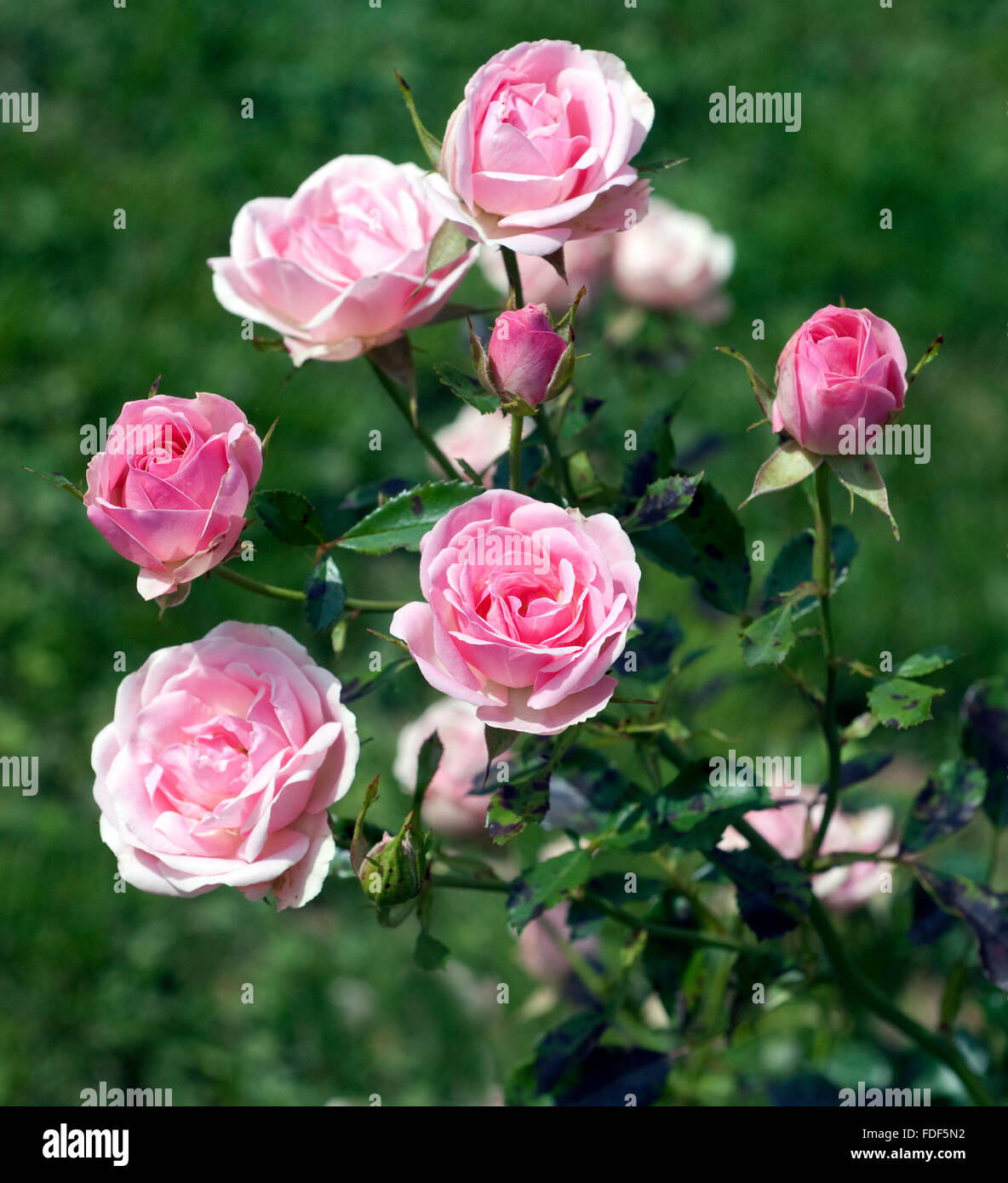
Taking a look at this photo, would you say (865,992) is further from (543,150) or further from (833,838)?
(543,150)

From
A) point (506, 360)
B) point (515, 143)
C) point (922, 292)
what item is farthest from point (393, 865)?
point (922, 292)

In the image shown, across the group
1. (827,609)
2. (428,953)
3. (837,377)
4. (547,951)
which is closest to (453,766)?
(547,951)

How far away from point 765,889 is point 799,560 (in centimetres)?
24

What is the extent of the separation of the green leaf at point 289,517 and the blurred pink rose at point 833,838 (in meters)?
0.39

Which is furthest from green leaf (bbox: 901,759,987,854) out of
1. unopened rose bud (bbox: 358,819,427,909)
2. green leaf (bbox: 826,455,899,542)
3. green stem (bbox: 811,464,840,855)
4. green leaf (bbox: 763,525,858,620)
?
unopened rose bud (bbox: 358,819,427,909)

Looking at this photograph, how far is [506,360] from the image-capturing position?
75 centimetres

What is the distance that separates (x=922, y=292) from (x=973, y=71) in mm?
798

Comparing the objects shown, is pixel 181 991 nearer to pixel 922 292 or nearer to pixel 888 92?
pixel 922 292

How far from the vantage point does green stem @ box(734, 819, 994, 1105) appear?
0.92 m

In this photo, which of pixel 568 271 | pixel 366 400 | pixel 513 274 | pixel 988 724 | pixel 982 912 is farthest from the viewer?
pixel 366 400

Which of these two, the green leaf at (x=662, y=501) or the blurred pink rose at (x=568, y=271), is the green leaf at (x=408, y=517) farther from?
the blurred pink rose at (x=568, y=271)

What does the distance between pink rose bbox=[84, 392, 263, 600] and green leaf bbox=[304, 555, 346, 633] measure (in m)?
0.07

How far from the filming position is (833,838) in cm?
109

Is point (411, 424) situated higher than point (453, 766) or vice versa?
point (411, 424)
